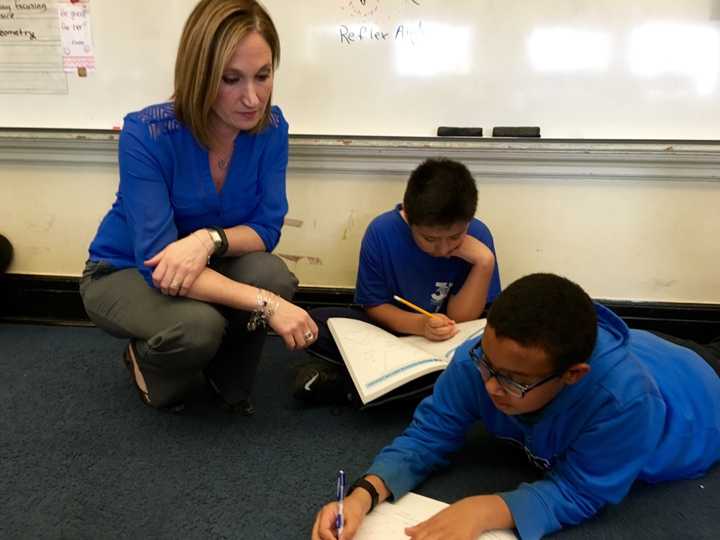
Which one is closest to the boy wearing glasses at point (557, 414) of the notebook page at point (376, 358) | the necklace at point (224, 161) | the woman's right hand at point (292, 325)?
the notebook page at point (376, 358)

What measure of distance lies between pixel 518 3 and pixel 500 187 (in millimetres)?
449

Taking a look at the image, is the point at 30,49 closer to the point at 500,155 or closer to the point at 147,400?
the point at 147,400

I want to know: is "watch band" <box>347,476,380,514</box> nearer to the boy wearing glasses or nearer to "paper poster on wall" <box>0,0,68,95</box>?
the boy wearing glasses

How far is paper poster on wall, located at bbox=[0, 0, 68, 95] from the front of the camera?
5.06ft

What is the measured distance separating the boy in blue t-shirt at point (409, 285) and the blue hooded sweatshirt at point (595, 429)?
34cm

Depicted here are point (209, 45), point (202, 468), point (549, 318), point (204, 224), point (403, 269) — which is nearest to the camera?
point (549, 318)

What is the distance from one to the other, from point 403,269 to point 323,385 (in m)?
0.33

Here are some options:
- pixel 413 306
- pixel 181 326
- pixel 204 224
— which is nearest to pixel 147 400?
pixel 181 326

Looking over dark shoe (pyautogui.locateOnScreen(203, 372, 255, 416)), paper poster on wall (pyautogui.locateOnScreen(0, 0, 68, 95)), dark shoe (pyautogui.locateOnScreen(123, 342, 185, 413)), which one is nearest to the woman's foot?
dark shoe (pyautogui.locateOnScreen(123, 342, 185, 413))

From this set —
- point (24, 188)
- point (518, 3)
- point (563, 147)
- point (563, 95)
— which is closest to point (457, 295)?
point (563, 147)

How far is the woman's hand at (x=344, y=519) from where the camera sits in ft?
2.76

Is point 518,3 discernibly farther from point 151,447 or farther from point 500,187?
point 151,447

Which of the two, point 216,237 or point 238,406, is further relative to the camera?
point 238,406

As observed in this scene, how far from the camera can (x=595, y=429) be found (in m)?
0.88
